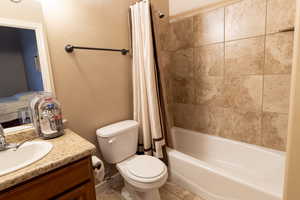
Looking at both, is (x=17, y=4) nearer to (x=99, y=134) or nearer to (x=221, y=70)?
(x=99, y=134)

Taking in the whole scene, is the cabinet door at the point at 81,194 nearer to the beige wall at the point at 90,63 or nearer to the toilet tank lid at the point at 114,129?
the toilet tank lid at the point at 114,129

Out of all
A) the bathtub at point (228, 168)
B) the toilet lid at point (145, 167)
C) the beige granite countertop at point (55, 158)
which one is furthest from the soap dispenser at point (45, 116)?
the bathtub at point (228, 168)

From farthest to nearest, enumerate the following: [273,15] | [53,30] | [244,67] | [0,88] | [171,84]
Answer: [171,84]
[244,67]
[273,15]
[53,30]
[0,88]

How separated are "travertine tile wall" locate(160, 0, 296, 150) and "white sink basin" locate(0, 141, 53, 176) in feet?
5.59

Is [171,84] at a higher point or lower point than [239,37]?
lower

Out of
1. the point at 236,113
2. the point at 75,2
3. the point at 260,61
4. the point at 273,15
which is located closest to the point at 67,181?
the point at 75,2

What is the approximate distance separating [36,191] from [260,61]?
2.02 m

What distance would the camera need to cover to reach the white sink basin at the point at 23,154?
3.23 ft

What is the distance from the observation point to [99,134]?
1532mm

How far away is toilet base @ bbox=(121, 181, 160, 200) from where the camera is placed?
1.46 metres

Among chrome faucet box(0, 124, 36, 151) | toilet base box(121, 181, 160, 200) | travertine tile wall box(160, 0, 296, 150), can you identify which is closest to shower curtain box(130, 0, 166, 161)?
toilet base box(121, 181, 160, 200)

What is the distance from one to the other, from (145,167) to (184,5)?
1999mm

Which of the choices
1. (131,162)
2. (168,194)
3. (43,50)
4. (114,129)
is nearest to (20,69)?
(43,50)

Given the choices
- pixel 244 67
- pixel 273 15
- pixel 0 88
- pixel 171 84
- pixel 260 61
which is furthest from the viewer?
pixel 171 84
